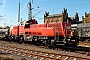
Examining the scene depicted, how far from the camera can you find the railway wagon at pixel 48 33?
16.9 meters

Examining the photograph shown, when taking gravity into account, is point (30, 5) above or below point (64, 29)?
above

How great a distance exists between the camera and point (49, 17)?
89.5 metres

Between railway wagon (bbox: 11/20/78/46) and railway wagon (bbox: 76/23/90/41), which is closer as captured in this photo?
railway wagon (bbox: 11/20/78/46)

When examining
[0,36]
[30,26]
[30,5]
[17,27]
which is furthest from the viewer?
[30,5]

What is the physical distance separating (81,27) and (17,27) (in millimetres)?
14728

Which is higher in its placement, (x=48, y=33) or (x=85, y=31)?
(x=48, y=33)

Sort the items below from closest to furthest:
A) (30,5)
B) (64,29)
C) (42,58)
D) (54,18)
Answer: (42,58) → (64,29) → (30,5) → (54,18)

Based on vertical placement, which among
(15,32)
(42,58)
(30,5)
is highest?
(30,5)

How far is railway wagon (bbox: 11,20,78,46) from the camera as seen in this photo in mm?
16853

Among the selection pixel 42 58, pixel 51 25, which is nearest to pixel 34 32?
pixel 51 25

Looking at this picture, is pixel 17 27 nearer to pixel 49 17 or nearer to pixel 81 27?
pixel 81 27

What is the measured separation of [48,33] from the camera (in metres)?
17.8

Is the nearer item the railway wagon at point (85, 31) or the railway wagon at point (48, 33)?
the railway wagon at point (48, 33)

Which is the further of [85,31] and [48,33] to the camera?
[85,31]
